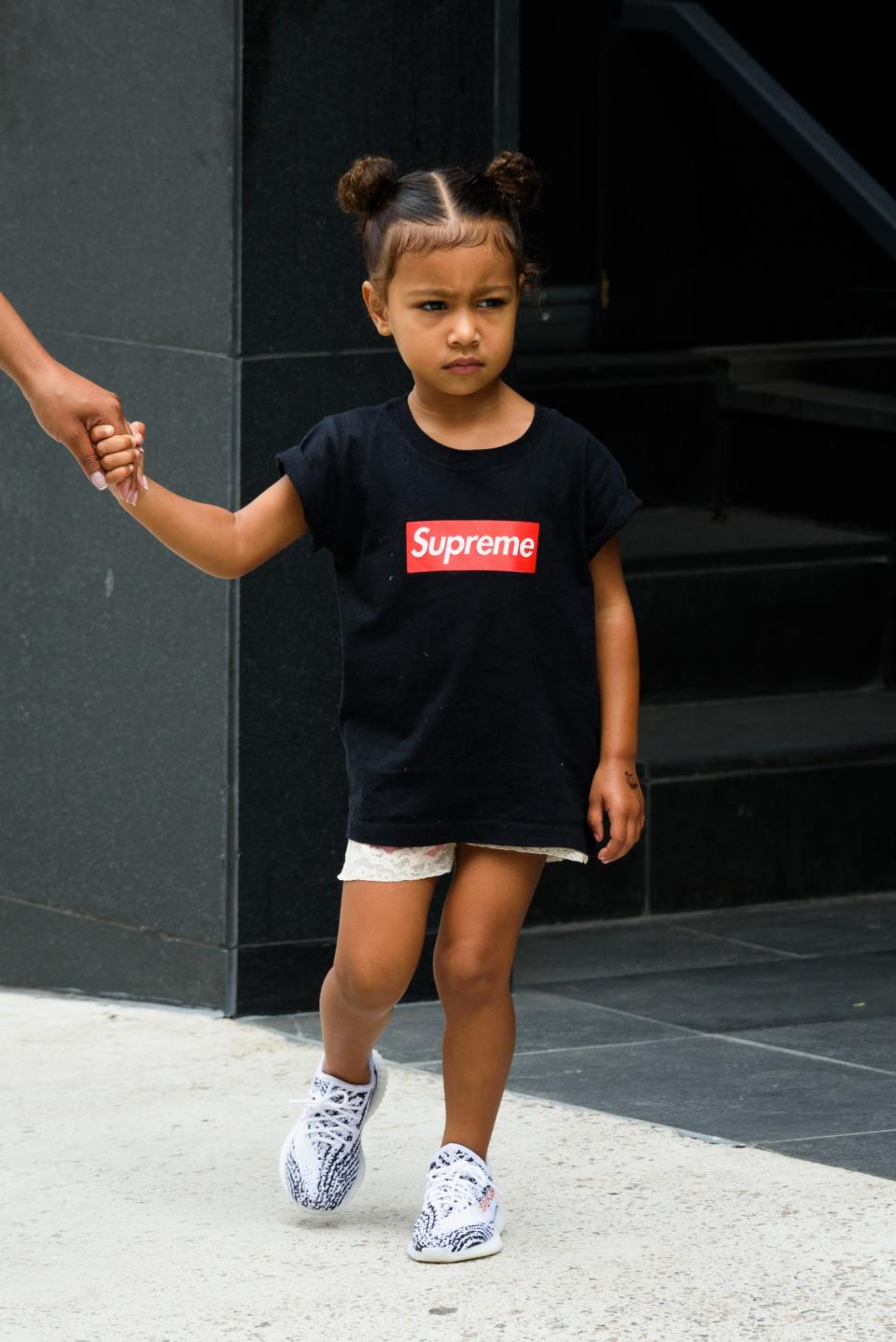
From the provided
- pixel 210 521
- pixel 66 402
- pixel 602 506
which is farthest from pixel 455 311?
pixel 66 402

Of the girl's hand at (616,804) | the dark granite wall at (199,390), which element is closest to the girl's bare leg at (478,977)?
the girl's hand at (616,804)

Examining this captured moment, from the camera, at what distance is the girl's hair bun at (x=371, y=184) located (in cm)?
386

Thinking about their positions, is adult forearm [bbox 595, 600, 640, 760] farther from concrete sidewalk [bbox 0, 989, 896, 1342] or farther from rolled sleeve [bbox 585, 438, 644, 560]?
concrete sidewalk [bbox 0, 989, 896, 1342]

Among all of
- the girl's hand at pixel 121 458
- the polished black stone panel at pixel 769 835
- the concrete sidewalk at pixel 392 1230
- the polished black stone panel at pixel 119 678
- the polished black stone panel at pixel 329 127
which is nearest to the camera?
the concrete sidewalk at pixel 392 1230

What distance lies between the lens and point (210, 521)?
12.6ft

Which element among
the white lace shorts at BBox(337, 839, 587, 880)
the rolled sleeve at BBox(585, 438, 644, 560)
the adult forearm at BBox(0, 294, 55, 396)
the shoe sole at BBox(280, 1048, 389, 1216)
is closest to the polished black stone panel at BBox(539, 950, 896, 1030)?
the shoe sole at BBox(280, 1048, 389, 1216)

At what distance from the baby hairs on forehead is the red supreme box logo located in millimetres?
378

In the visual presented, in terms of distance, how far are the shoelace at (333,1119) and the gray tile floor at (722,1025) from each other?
75 cm

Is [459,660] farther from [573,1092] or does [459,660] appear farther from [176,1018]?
[176,1018]

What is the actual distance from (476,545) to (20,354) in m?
0.75

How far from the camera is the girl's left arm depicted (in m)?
3.86

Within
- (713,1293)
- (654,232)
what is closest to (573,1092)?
(713,1293)

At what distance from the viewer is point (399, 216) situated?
3807 millimetres

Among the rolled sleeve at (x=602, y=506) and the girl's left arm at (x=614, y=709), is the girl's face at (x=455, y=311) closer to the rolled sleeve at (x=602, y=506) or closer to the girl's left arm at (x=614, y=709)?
the rolled sleeve at (x=602, y=506)
